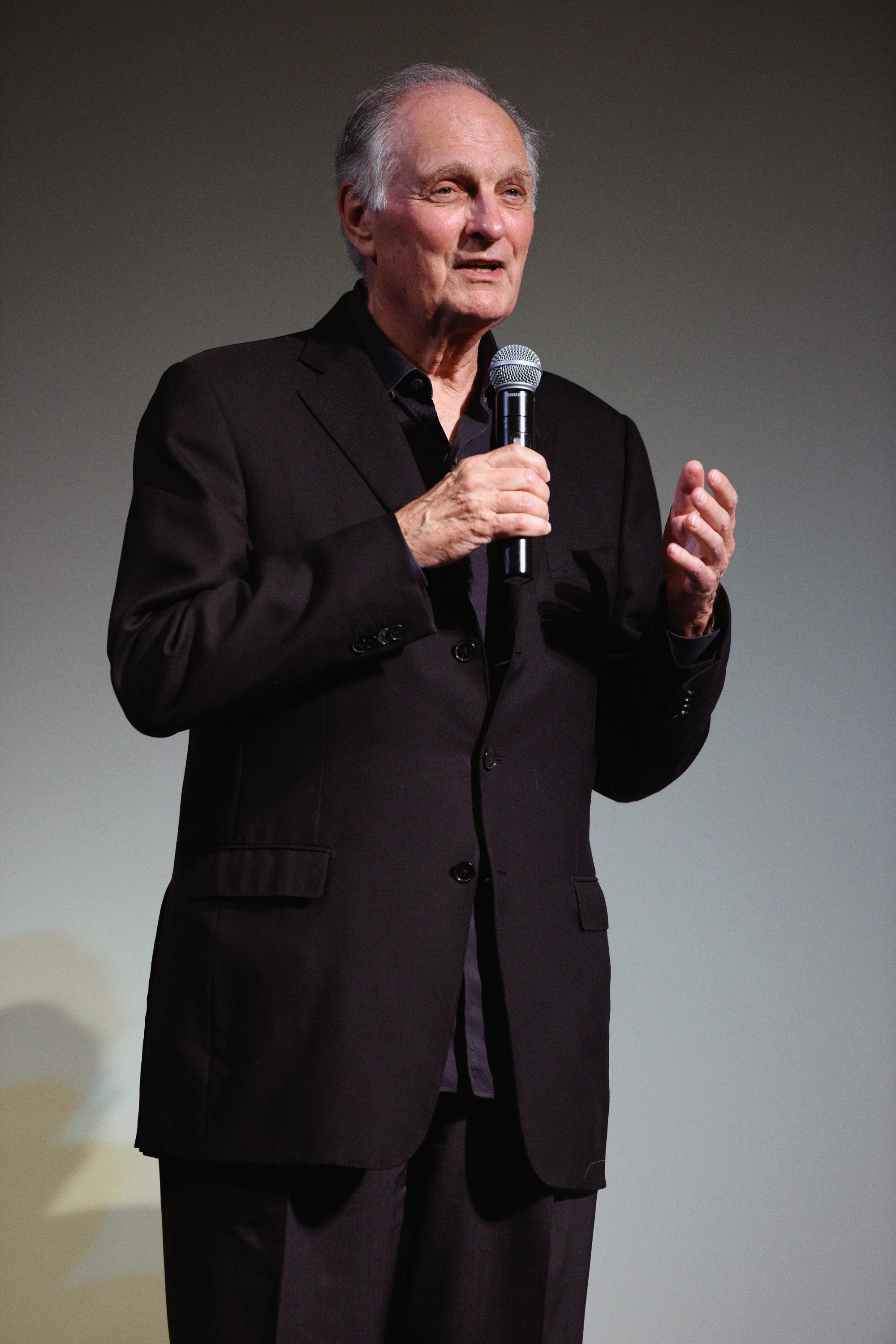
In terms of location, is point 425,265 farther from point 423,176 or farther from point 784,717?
point 784,717

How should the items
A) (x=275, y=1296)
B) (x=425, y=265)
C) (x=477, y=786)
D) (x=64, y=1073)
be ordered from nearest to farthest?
(x=275, y=1296)
(x=477, y=786)
(x=425, y=265)
(x=64, y=1073)

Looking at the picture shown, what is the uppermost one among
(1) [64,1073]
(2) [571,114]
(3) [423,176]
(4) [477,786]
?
(2) [571,114]

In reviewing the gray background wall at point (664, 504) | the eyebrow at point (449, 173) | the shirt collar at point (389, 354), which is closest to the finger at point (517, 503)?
the shirt collar at point (389, 354)

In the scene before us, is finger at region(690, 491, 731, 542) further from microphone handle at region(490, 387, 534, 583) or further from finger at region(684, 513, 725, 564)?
microphone handle at region(490, 387, 534, 583)

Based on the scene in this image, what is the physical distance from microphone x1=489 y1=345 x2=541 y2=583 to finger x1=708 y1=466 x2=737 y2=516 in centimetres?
20

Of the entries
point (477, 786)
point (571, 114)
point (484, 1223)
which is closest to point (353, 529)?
point (477, 786)

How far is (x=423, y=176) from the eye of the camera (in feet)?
5.27

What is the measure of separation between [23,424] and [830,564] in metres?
1.85

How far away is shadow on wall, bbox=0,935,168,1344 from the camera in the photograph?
9.11 ft

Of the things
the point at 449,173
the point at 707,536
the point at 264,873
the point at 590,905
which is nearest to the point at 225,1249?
the point at 264,873

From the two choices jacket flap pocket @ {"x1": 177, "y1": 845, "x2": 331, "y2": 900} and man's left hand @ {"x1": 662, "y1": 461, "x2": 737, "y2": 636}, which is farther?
man's left hand @ {"x1": 662, "y1": 461, "x2": 737, "y2": 636}

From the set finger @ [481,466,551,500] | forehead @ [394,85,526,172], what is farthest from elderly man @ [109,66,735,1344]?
forehead @ [394,85,526,172]

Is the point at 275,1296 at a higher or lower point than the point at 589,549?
lower

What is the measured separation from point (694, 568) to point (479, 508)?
0.28 metres
